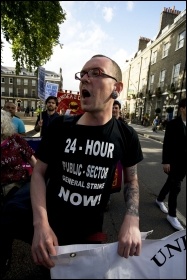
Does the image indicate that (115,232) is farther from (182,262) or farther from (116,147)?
(182,262)

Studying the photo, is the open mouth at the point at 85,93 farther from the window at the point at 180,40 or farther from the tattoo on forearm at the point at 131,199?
the window at the point at 180,40

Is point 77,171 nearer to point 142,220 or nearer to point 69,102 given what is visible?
point 142,220

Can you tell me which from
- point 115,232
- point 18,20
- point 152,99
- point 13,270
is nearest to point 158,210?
point 115,232

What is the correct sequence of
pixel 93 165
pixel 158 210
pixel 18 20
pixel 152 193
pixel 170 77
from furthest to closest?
1. pixel 170 77
2. pixel 18 20
3. pixel 152 193
4. pixel 158 210
5. pixel 93 165

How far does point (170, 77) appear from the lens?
24797mm

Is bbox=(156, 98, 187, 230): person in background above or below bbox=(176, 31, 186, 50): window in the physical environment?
below

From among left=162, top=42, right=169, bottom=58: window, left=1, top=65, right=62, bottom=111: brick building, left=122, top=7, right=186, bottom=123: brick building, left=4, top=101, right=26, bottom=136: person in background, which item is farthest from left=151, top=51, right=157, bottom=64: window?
left=1, top=65, right=62, bottom=111: brick building

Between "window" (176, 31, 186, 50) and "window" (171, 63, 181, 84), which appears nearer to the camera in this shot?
"window" (176, 31, 186, 50)

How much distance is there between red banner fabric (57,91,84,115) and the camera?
8648 millimetres

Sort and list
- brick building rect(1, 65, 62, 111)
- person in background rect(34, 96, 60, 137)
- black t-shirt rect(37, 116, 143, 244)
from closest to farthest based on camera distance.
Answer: black t-shirt rect(37, 116, 143, 244), person in background rect(34, 96, 60, 137), brick building rect(1, 65, 62, 111)

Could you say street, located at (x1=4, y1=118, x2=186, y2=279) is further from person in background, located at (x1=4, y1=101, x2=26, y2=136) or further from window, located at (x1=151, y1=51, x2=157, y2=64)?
window, located at (x1=151, y1=51, x2=157, y2=64)

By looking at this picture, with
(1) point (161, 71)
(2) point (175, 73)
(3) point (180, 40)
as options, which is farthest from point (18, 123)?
(1) point (161, 71)

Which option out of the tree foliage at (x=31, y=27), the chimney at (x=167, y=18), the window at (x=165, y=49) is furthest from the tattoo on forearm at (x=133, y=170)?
the chimney at (x=167, y=18)

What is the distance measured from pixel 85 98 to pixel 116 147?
0.34 meters
